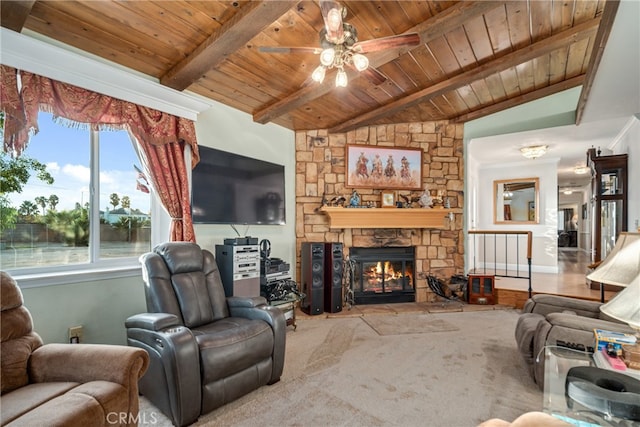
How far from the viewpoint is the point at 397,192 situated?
196 inches

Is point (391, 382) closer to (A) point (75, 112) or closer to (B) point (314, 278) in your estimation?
(B) point (314, 278)

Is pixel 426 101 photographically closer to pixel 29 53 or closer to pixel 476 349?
pixel 476 349

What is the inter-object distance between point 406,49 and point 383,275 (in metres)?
3.29

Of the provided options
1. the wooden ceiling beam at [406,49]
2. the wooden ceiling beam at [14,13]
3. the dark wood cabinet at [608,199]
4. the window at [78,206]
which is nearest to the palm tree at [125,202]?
the window at [78,206]

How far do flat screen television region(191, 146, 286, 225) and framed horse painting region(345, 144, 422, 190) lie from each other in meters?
1.17

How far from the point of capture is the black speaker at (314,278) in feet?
13.8

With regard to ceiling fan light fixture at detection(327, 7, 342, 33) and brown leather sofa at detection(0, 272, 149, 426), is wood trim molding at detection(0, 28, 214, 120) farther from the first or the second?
ceiling fan light fixture at detection(327, 7, 342, 33)

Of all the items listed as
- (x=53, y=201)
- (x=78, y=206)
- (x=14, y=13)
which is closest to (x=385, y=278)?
(x=78, y=206)

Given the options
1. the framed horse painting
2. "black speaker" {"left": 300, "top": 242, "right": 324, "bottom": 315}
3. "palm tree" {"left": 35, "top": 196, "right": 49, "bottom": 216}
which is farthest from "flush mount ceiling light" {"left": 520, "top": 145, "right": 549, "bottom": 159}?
"palm tree" {"left": 35, "top": 196, "right": 49, "bottom": 216}

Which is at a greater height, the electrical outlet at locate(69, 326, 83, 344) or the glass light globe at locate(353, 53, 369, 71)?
the glass light globe at locate(353, 53, 369, 71)

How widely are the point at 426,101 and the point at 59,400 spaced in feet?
14.8

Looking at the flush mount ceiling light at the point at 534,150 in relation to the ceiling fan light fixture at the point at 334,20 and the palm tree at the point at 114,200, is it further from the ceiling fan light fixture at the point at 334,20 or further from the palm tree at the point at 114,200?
the palm tree at the point at 114,200

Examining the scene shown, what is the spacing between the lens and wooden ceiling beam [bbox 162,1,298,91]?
2.05 metres

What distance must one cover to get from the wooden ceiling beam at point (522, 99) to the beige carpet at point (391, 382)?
315 centimetres
